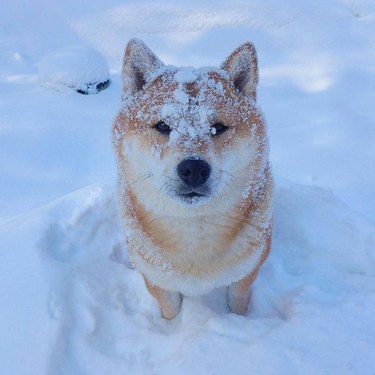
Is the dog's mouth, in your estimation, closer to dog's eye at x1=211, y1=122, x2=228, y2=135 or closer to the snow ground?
dog's eye at x1=211, y1=122, x2=228, y2=135

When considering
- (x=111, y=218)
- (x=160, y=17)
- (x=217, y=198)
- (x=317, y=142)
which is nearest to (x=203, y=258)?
(x=217, y=198)

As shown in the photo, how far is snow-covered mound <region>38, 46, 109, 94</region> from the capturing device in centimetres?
411

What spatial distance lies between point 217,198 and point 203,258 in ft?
0.94

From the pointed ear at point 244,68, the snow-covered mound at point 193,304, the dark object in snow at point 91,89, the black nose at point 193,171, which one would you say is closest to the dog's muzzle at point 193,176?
the black nose at point 193,171

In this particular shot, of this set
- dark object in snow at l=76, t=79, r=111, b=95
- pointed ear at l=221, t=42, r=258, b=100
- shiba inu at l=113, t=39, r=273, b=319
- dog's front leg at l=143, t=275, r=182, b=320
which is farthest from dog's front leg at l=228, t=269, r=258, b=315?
dark object in snow at l=76, t=79, r=111, b=95

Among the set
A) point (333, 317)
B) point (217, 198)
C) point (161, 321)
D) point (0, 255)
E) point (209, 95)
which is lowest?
point (161, 321)

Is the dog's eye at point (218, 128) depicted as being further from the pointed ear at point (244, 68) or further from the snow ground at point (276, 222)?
the snow ground at point (276, 222)

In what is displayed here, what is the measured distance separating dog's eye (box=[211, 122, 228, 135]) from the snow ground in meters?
0.84

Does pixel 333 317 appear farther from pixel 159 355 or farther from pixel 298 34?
pixel 298 34

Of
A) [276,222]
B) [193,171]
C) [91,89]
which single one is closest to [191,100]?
[193,171]

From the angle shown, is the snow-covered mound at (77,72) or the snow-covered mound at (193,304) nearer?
the snow-covered mound at (193,304)

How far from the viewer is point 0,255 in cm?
221

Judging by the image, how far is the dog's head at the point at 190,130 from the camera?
1635 millimetres

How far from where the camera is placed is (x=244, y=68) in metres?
1.89
